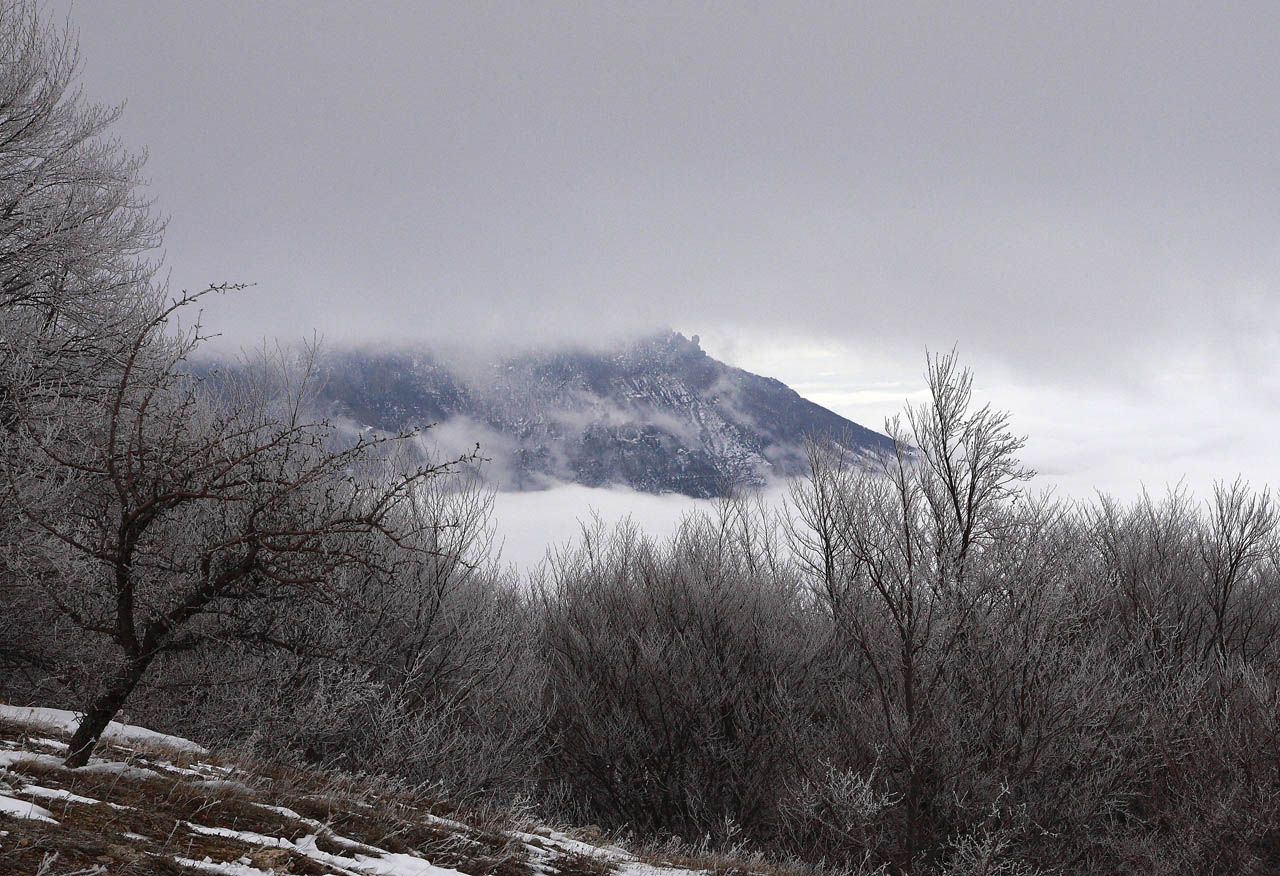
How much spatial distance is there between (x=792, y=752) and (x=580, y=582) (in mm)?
9866

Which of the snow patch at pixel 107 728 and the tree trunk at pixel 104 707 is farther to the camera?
the snow patch at pixel 107 728

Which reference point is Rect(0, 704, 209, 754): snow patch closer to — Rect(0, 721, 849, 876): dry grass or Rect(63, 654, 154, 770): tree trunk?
Rect(0, 721, 849, 876): dry grass

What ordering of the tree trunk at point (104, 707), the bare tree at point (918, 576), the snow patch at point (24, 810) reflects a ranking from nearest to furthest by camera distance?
the snow patch at point (24, 810) < the tree trunk at point (104, 707) < the bare tree at point (918, 576)

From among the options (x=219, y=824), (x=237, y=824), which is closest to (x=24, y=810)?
(x=219, y=824)

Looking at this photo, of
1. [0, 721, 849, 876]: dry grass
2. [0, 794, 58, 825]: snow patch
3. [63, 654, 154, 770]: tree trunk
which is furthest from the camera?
[63, 654, 154, 770]: tree trunk

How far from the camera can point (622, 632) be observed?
999 inches

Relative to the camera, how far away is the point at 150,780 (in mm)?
5664

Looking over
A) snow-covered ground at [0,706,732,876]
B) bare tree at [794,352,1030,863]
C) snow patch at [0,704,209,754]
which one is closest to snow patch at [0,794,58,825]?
snow-covered ground at [0,706,732,876]

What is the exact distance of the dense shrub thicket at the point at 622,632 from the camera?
768cm

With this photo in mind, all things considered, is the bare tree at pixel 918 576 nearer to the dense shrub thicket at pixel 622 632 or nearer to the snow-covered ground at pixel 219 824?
the dense shrub thicket at pixel 622 632

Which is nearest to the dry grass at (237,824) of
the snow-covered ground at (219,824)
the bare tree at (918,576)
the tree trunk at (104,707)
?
the snow-covered ground at (219,824)

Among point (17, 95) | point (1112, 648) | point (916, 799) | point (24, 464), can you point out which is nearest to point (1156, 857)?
point (916, 799)

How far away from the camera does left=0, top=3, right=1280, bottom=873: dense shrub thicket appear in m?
7.68

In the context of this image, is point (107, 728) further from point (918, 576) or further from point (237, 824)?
point (918, 576)
